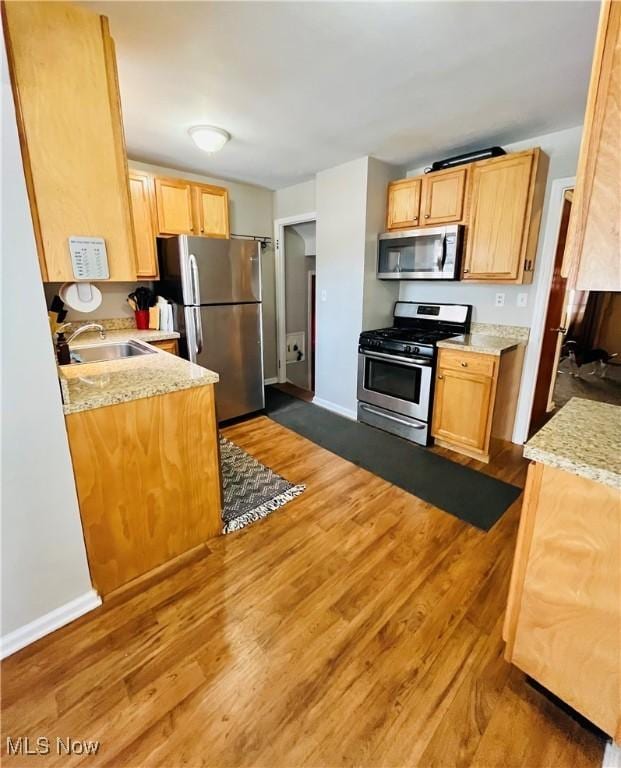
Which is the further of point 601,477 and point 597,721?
point 597,721

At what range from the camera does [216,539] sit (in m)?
1.97

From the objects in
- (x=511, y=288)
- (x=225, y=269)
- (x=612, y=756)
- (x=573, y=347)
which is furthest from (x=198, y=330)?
(x=573, y=347)

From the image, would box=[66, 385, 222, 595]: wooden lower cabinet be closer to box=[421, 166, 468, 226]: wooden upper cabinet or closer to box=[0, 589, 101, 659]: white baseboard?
box=[0, 589, 101, 659]: white baseboard

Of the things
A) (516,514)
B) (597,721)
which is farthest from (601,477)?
(516,514)

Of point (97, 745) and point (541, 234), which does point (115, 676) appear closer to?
point (97, 745)

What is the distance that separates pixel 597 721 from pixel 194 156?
4.08 m

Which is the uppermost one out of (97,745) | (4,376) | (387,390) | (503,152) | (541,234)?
(503,152)

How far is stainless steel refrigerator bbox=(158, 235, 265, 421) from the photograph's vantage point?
3080 millimetres

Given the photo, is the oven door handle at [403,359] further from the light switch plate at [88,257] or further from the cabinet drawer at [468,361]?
the light switch plate at [88,257]

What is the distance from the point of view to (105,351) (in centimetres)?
274

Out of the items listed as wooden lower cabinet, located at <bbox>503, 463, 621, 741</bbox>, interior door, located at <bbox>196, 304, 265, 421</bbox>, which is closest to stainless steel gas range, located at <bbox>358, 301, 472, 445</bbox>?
interior door, located at <bbox>196, 304, 265, 421</bbox>

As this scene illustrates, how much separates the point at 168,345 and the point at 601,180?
3.02 meters

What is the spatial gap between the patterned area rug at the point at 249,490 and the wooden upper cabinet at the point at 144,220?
6.11ft

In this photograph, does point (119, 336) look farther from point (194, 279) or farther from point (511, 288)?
point (511, 288)
